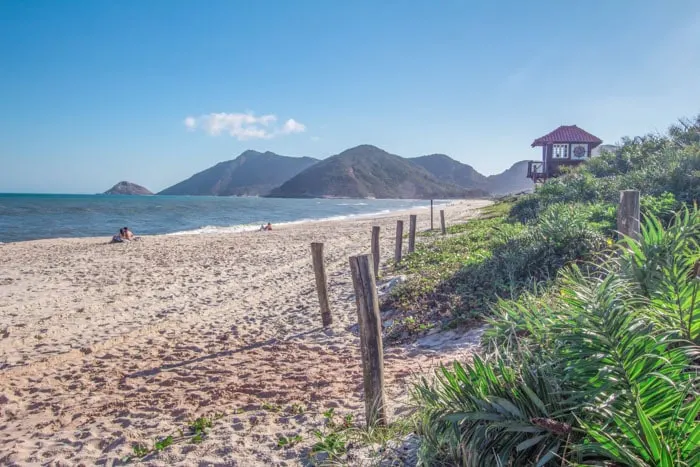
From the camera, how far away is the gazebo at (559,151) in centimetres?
3594

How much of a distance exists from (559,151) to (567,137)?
55.0 inches

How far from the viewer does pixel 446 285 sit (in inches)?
320

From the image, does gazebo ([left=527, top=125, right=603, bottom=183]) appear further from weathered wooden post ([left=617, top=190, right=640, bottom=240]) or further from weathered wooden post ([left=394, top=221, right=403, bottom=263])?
weathered wooden post ([left=617, top=190, right=640, bottom=240])

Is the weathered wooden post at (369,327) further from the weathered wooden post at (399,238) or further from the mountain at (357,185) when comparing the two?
the mountain at (357,185)

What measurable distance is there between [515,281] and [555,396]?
5210 millimetres

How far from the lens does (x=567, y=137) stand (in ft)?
119

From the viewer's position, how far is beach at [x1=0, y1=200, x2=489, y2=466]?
409cm

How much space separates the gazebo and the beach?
29.5 meters

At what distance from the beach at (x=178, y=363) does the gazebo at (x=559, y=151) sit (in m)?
29.5

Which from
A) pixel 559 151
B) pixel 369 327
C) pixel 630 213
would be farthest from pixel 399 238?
pixel 559 151

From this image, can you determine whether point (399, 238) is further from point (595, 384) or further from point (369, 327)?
point (595, 384)

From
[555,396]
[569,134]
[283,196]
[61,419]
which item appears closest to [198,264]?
[61,419]

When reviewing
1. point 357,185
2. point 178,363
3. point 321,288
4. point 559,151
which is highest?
point 357,185

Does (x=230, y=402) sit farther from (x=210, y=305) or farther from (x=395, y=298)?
(x=210, y=305)
